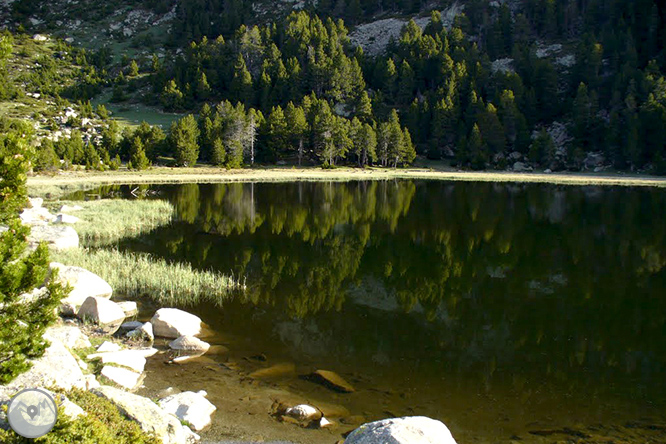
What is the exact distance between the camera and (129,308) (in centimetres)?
1677

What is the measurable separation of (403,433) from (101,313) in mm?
11567

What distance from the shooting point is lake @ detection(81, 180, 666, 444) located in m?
11.3

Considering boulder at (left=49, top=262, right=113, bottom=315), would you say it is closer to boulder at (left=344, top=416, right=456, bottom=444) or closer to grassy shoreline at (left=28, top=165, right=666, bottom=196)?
boulder at (left=344, top=416, right=456, bottom=444)

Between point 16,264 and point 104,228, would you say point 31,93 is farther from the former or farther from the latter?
point 16,264

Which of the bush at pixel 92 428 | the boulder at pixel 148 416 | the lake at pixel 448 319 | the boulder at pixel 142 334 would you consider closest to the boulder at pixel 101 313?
the boulder at pixel 142 334

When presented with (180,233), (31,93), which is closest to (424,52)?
(31,93)

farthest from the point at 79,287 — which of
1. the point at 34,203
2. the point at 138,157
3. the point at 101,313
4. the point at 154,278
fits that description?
the point at 138,157

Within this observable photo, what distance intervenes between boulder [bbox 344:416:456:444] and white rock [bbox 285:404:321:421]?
2.94 meters

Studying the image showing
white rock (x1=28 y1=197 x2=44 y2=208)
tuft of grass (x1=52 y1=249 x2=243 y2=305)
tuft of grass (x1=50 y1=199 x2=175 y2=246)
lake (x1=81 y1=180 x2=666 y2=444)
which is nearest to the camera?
lake (x1=81 y1=180 x2=666 y2=444)

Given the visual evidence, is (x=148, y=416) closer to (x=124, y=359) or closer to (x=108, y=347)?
(x=124, y=359)

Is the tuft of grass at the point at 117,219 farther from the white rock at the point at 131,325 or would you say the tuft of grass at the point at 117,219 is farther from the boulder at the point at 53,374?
the boulder at the point at 53,374

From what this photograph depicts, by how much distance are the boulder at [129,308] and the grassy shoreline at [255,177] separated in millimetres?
45376

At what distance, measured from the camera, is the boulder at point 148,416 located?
7.49 meters

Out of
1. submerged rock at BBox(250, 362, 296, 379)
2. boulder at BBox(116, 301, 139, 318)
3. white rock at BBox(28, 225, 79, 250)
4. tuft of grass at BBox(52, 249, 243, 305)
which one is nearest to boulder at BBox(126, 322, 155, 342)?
boulder at BBox(116, 301, 139, 318)
